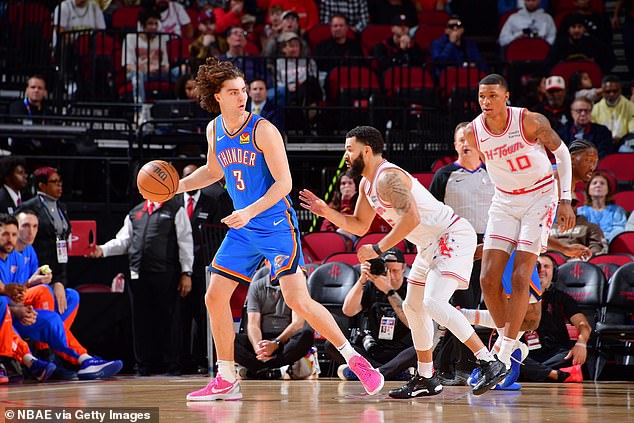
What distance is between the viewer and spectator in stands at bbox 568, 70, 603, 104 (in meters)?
12.8

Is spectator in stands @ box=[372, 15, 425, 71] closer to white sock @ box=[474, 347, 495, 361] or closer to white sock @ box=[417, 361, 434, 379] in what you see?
white sock @ box=[417, 361, 434, 379]

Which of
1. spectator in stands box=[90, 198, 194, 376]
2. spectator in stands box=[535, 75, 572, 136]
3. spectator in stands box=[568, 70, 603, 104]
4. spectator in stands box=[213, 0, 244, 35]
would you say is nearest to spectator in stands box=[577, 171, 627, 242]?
spectator in stands box=[535, 75, 572, 136]

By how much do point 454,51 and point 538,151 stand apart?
298 inches

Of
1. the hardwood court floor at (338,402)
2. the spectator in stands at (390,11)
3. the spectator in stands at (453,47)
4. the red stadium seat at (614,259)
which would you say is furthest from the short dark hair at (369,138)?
the spectator in stands at (390,11)

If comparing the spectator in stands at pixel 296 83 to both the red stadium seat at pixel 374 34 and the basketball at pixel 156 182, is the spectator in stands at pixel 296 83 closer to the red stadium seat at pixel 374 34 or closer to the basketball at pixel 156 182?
the red stadium seat at pixel 374 34

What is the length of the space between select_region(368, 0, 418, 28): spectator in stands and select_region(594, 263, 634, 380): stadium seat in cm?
729

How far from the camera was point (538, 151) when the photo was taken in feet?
21.7

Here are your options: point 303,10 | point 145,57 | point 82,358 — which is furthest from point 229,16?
point 82,358

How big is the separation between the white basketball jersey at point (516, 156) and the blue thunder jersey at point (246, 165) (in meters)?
1.44

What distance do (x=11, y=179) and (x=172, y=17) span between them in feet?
17.1

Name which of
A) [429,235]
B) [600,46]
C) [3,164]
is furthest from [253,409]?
[600,46]

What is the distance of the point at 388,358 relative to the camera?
28.9 ft

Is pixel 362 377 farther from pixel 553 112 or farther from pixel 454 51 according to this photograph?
pixel 454 51

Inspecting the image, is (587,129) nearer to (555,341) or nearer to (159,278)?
(555,341)
